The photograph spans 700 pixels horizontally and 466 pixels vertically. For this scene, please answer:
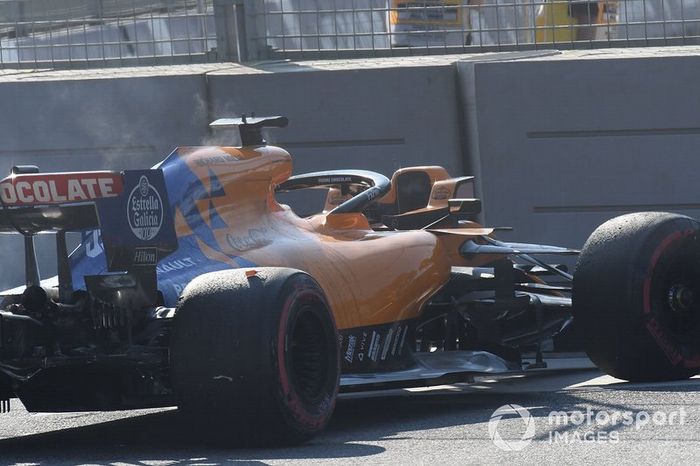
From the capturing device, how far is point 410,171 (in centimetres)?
947

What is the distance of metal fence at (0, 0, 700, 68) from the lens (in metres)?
11.6

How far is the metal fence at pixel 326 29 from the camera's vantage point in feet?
38.2

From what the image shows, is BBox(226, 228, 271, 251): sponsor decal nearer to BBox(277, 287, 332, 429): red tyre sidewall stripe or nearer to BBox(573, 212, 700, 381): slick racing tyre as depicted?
BBox(277, 287, 332, 429): red tyre sidewall stripe

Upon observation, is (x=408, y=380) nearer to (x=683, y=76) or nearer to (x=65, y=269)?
(x=65, y=269)

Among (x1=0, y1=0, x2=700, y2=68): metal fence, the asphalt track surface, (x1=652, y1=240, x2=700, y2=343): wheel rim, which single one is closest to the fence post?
(x1=0, y1=0, x2=700, y2=68): metal fence

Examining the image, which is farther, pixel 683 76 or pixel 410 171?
pixel 683 76

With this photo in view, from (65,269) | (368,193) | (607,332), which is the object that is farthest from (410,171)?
(65,269)

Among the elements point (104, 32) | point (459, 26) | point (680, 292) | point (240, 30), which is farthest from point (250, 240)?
point (104, 32)

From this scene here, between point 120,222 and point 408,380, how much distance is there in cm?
195

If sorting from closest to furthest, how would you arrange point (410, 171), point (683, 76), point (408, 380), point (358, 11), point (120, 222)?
point (120, 222) → point (408, 380) → point (410, 171) → point (683, 76) → point (358, 11)

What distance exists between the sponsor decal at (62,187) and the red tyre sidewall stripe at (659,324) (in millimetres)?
3024

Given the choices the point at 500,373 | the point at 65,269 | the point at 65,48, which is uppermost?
the point at 65,48

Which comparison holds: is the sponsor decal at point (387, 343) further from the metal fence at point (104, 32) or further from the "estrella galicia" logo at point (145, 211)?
the metal fence at point (104, 32)

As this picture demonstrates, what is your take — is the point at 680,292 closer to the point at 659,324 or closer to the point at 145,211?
the point at 659,324
